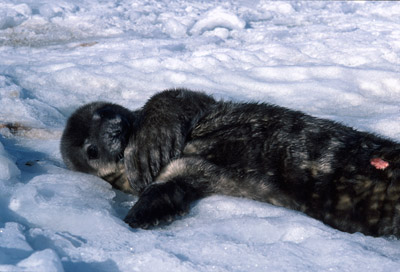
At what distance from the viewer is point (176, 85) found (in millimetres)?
4281

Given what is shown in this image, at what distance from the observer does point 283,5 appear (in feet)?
26.6

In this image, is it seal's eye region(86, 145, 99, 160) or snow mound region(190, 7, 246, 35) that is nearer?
seal's eye region(86, 145, 99, 160)

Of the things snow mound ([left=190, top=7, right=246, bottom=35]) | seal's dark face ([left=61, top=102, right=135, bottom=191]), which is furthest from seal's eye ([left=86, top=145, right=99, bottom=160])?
snow mound ([left=190, top=7, right=246, bottom=35])

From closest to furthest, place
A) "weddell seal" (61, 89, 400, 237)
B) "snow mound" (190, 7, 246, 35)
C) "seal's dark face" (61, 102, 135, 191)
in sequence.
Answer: "weddell seal" (61, 89, 400, 237)
"seal's dark face" (61, 102, 135, 191)
"snow mound" (190, 7, 246, 35)

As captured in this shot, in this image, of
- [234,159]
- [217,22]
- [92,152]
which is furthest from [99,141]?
[217,22]

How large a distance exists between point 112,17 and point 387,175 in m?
5.68

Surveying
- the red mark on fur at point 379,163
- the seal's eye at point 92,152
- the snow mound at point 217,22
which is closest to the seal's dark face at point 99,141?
the seal's eye at point 92,152

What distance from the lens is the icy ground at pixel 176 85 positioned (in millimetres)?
1653

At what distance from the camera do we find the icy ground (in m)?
1.65

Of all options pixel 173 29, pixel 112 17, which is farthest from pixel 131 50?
pixel 112 17

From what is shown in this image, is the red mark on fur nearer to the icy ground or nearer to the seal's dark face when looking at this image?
the icy ground

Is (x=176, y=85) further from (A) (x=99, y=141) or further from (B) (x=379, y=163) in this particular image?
(B) (x=379, y=163)

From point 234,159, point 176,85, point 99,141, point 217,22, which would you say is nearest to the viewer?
point 234,159

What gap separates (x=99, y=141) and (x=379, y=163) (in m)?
1.39
